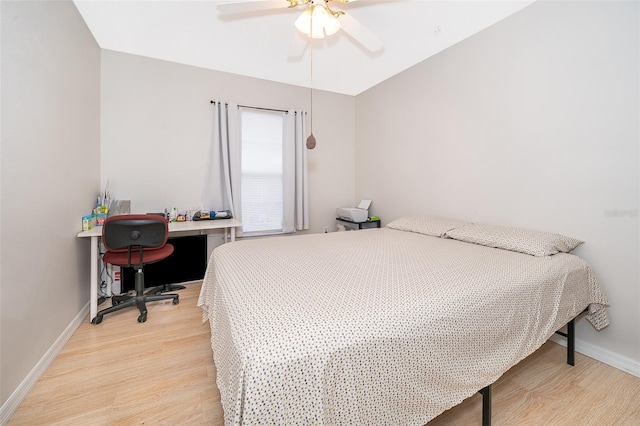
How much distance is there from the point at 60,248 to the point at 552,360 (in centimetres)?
347

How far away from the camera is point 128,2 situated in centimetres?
200

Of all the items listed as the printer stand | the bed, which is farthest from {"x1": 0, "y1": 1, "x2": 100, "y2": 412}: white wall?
the printer stand

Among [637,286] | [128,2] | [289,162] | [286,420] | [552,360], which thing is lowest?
[552,360]

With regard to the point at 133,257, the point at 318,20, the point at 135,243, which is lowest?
the point at 133,257

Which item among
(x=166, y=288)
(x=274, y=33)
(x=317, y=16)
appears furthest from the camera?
(x=166, y=288)

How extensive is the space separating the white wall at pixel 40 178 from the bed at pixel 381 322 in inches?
36.9

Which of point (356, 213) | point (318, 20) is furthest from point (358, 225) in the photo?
point (318, 20)

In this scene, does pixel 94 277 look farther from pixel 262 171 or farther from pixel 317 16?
pixel 317 16

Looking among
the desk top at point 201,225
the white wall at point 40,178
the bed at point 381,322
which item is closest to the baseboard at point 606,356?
the bed at point 381,322

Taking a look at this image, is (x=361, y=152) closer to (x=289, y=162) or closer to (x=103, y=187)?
(x=289, y=162)

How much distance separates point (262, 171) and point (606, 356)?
347 cm

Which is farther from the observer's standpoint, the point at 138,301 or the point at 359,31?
the point at 138,301

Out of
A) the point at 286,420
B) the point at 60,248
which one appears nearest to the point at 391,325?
the point at 286,420

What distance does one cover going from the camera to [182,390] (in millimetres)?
1454
